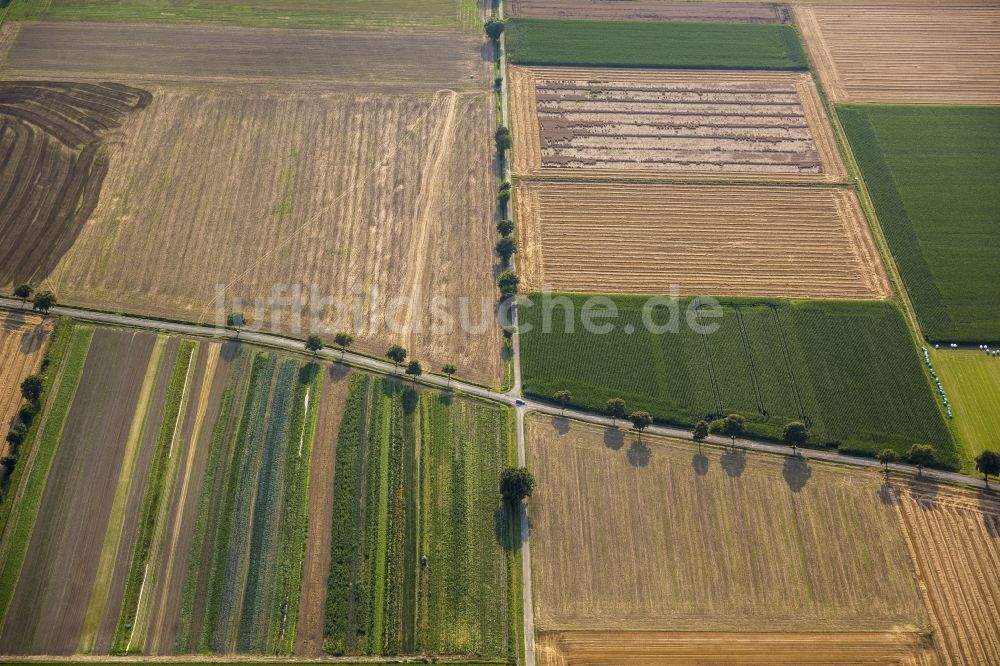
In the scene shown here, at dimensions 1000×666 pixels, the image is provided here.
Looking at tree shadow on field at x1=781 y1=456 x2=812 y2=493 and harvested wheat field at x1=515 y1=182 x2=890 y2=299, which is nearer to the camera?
tree shadow on field at x1=781 y1=456 x2=812 y2=493

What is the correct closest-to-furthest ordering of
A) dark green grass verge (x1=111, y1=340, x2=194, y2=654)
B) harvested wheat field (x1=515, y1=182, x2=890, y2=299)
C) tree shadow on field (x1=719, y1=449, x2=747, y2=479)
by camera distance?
1. dark green grass verge (x1=111, y1=340, x2=194, y2=654)
2. tree shadow on field (x1=719, y1=449, x2=747, y2=479)
3. harvested wheat field (x1=515, y1=182, x2=890, y2=299)

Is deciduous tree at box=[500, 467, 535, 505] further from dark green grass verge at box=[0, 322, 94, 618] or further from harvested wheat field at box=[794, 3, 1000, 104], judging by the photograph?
harvested wheat field at box=[794, 3, 1000, 104]

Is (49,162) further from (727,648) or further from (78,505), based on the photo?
(727,648)

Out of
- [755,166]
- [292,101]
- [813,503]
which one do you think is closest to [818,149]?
[755,166]

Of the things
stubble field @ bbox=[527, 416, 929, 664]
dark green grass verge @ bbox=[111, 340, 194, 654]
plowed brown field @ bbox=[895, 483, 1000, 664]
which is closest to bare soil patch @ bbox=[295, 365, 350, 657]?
dark green grass verge @ bbox=[111, 340, 194, 654]

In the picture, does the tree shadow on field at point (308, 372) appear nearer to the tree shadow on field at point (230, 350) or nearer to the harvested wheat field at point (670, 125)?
the tree shadow on field at point (230, 350)

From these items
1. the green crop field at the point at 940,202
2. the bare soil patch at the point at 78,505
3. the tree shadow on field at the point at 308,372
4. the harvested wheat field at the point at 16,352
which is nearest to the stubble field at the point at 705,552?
the tree shadow on field at the point at 308,372
